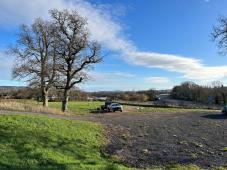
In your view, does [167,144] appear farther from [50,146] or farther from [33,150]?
[33,150]

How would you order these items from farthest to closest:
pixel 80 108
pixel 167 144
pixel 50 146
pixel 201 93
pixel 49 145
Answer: pixel 201 93, pixel 80 108, pixel 167 144, pixel 49 145, pixel 50 146

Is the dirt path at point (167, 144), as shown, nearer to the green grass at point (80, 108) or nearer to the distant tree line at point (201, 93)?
the green grass at point (80, 108)

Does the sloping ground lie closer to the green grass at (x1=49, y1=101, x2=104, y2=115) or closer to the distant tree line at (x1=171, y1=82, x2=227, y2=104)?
the green grass at (x1=49, y1=101, x2=104, y2=115)

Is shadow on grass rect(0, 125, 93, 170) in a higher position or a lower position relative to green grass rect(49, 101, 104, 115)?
lower

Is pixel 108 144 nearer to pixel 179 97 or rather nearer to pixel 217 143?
pixel 217 143

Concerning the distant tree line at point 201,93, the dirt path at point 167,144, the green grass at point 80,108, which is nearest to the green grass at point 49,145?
the dirt path at point 167,144

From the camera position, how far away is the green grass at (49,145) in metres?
11.9

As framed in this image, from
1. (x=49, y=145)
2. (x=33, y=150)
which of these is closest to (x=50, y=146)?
(x=49, y=145)

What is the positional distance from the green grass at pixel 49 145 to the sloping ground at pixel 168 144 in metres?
1.23

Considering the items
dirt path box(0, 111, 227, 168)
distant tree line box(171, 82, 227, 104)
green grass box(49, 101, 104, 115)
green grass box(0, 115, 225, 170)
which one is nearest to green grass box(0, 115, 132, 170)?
green grass box(0, 115, 225, 170)

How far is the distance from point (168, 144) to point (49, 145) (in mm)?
6974

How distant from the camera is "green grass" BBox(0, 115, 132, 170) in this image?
11.9 metres

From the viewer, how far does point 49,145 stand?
14695 millimetres

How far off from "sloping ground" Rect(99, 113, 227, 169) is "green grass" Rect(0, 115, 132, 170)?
48.3 inches
